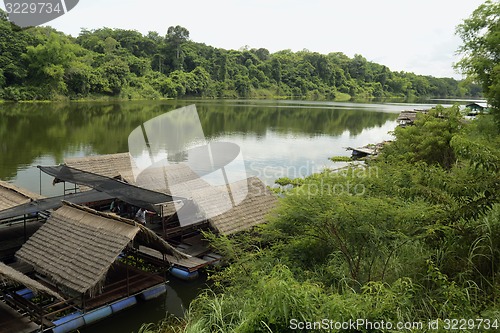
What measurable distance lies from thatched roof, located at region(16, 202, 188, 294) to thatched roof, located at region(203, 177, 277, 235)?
2.19m

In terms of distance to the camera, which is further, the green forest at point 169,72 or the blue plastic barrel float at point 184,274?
the green forest at point 169,72

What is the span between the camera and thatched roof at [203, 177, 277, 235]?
1046 cm

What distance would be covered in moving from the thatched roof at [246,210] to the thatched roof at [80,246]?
2.19 m

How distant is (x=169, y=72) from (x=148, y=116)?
36.0m

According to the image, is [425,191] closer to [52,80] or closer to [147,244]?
[147,244]

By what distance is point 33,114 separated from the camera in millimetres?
38125

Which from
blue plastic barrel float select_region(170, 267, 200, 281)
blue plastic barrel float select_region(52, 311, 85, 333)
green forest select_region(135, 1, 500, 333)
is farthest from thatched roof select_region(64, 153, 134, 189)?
green forest select_region(135, 1, 500, 333)

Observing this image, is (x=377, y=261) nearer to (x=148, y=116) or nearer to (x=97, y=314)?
(x=97, y=314)

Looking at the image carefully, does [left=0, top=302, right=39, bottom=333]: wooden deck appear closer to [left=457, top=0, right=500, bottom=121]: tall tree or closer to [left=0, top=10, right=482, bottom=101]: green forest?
[left=457, top=0, right=500, bottom=121]: tall tree

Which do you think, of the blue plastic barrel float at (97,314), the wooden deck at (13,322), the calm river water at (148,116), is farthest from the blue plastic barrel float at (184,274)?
the wooden deck at (13,322)

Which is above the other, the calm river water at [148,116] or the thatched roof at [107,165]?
the thatched roof at [107,165]

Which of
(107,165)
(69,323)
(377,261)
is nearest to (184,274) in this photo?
(69,323)

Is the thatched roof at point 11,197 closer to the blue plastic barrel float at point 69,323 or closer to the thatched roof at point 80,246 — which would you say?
the thatched roof at point 80,246

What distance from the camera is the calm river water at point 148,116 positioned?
9.85m
